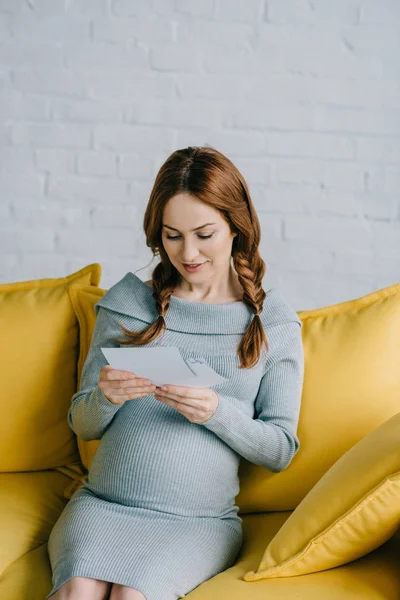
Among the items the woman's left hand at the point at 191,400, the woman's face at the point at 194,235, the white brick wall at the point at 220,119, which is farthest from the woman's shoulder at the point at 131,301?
the white brick wall at the point at 220,119

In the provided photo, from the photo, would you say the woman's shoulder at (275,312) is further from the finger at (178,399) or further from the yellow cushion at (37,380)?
the yellow cushion at (37,380)

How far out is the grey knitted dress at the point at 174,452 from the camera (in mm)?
1479

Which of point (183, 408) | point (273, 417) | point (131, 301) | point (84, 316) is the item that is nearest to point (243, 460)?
point (273, 417)

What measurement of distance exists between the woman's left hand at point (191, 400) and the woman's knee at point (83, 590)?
0.34 meters

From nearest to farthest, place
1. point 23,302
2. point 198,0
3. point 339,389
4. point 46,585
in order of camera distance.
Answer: point 46,585, point 339,389, point 23,302, point 198,0

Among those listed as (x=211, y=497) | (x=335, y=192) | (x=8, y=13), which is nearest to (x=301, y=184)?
(x=335, y=192)

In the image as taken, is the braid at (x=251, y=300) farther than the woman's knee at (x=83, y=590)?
Yes

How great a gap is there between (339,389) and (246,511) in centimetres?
35

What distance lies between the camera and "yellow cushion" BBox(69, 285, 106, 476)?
202cm

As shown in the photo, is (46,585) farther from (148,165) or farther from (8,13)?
(8,13)

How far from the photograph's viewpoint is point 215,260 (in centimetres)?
180

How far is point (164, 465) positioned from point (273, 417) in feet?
0.84

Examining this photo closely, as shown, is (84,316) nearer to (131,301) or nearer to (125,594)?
(131,301)

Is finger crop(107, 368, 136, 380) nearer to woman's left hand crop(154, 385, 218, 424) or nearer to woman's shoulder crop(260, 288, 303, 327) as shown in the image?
woman's left hand crop(154, 385, 218, 424)
